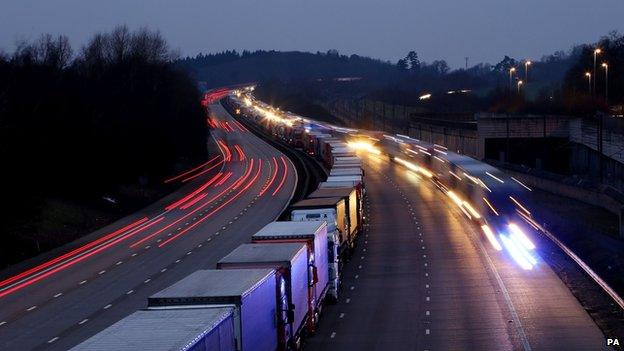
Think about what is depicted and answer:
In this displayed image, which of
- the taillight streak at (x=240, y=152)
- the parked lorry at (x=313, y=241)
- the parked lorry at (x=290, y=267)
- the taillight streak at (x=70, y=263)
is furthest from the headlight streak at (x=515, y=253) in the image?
the taillight streak at (x=240, y=152)

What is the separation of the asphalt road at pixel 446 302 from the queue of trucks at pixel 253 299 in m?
1.42

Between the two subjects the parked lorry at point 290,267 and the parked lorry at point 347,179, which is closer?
the parked lorry at point 290,267

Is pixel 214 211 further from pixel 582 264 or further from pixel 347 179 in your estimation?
pixel 582 264

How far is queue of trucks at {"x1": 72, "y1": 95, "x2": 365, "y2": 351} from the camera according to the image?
47.8 feet

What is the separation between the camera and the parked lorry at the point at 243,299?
56.2ft

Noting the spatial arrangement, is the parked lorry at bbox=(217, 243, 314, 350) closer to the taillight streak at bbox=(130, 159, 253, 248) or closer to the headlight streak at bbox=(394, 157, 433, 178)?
the taillight streak at bbox=(130, 159, 253, 248)

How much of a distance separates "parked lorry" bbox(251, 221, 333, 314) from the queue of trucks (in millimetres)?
27

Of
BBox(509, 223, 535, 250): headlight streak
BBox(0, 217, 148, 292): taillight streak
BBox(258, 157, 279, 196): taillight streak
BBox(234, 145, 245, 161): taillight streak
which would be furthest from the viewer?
BBox(234, 145, 245, 161): taillight streak

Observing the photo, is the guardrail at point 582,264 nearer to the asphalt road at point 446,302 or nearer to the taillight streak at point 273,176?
the asphalt road at point 446,302

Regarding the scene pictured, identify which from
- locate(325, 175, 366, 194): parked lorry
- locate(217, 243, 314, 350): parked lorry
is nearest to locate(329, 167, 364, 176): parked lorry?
locate(325, 175, 366, 194): parked lorry

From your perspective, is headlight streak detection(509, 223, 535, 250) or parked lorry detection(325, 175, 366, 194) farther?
parked lorry detection(325, 175, 366, 194)

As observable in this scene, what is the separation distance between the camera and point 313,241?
1080 inches

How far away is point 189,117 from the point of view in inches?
4173

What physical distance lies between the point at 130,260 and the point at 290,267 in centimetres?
2417
